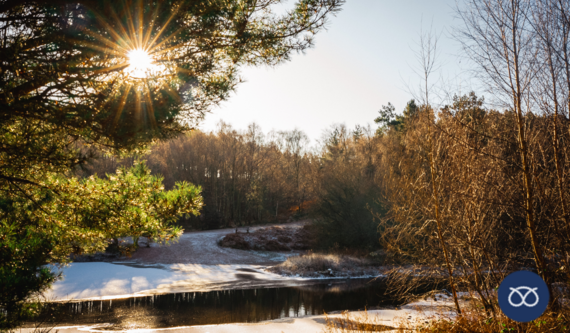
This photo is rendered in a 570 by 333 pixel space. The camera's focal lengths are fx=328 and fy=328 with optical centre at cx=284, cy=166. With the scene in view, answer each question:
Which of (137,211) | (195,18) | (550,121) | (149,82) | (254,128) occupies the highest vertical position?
(254,128)

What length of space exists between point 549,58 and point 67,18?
621 centimetres

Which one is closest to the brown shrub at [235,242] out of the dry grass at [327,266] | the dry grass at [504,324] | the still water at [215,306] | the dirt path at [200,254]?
the dirt path at [200,254]

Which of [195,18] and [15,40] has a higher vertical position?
[195,18]

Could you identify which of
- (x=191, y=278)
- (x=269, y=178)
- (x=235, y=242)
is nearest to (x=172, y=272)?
(x=191, y=278)

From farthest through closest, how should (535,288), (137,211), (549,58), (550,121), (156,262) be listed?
(156,262) → (550,121) → (549,58) → (137,211) → (535,288)

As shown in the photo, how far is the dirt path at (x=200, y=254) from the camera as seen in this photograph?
61.5ft

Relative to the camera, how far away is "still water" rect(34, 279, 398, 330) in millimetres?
9102

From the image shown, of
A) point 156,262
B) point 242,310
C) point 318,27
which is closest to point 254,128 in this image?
point 156,262

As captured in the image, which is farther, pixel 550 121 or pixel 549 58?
pixel 550 121

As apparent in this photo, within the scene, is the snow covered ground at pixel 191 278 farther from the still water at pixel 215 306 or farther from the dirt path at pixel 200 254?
the still water at pixel 215 306

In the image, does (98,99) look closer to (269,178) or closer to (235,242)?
(235,242)

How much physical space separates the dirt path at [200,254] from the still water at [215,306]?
6.32 m

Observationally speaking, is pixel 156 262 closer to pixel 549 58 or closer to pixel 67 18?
pixel 67 18

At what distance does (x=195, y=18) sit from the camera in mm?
3990
